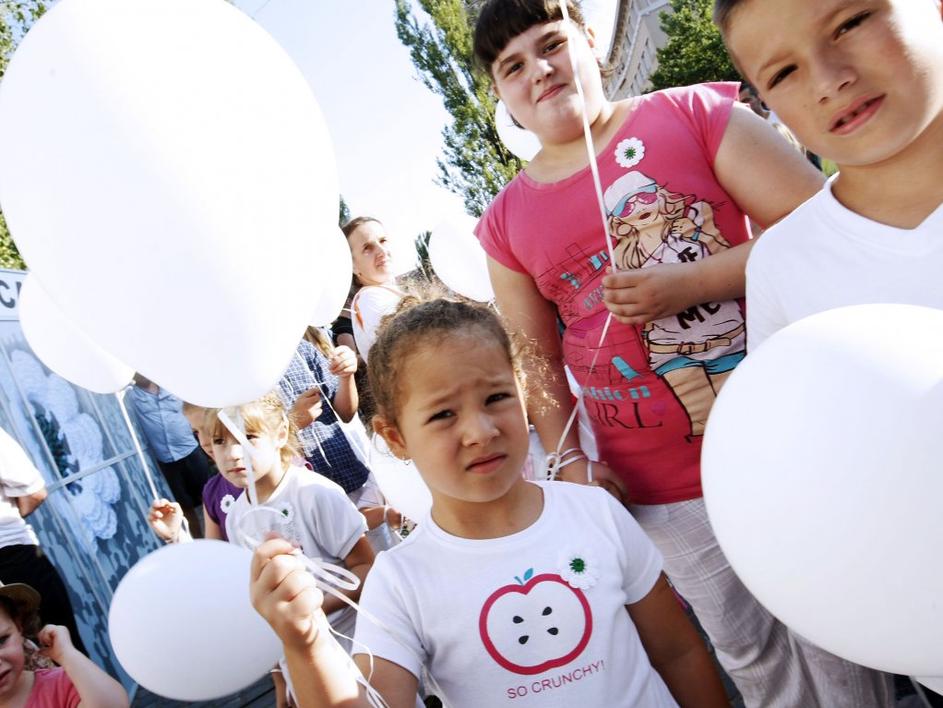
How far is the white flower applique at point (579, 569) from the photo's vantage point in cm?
119

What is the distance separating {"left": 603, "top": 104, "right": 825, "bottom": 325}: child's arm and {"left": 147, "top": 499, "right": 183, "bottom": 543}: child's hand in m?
1.83

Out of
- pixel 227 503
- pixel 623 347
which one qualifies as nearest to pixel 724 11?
pixel 623 347

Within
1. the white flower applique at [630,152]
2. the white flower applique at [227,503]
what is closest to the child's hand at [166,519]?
the white flower applique at [227,503]

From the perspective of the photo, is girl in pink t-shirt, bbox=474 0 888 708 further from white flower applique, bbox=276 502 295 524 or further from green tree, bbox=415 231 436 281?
green tree, bbox=415 231 436 281

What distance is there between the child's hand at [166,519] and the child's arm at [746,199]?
1834 millimetres

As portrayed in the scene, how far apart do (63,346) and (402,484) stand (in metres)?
1.46

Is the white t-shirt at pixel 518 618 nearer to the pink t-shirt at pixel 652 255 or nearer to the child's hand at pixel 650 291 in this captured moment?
the pink t-shirt at pixel 652 255

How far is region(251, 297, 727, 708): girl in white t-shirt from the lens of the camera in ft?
3.68

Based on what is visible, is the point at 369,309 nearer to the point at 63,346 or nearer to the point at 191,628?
the point at 63,346

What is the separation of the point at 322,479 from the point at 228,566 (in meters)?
0.73

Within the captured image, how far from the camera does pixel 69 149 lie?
98cm

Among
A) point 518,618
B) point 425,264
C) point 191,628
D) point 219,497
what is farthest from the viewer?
point 425,264

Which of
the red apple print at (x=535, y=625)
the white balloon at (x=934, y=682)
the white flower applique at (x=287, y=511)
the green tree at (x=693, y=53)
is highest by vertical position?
Answer: the red apple print at (x=535, y=625)

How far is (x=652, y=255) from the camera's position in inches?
55.5
